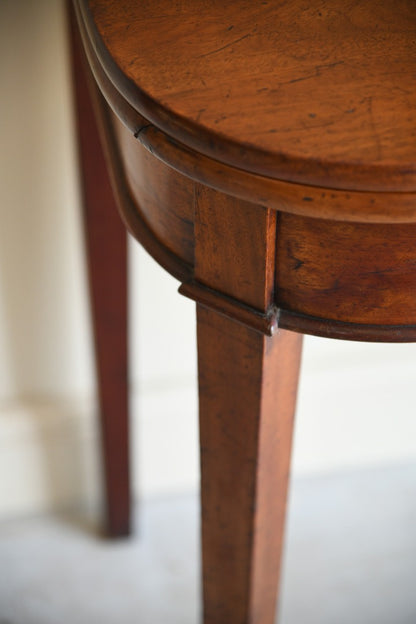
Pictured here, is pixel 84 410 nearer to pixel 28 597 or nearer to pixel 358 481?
pixel 28 597

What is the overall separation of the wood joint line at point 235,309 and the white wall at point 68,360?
1.38 ft

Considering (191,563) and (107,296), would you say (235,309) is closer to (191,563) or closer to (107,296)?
(107,296)

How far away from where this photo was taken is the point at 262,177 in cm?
31

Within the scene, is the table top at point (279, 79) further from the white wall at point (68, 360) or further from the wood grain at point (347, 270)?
the white wall at point (68, 360)

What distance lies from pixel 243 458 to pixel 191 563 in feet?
1.83

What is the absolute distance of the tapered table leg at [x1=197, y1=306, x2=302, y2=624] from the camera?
16.0 inches

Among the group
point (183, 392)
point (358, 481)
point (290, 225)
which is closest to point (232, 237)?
point (290, 225)

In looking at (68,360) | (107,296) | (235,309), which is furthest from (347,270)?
(68,360)

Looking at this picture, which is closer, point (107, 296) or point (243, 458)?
point (243, 458)

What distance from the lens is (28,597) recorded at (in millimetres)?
915

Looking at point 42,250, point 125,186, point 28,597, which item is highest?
point 125,186

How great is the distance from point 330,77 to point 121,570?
29.8 inches

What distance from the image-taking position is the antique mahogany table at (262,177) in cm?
31

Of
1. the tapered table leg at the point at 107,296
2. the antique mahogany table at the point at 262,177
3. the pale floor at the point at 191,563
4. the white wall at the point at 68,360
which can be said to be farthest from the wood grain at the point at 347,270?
the pale floor at the point at 191,563
